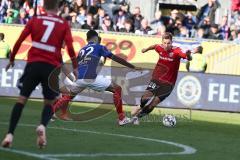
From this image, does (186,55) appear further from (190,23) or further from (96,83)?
(190,23)

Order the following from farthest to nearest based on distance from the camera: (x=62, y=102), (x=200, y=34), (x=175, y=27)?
(x=175, y=27) < (x=200, y=34) < (x=62, y=102)

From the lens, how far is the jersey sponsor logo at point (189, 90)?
22.4m

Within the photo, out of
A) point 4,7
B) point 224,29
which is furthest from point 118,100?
point 224,29

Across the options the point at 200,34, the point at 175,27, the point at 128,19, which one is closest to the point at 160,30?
the point at 175,27

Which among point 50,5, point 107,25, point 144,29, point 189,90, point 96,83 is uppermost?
point 50,5

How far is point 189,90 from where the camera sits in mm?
22547

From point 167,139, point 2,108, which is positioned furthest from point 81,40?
point 167,139

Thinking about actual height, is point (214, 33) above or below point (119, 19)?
below

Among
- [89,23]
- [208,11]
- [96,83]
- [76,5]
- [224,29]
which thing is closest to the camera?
[96,83]

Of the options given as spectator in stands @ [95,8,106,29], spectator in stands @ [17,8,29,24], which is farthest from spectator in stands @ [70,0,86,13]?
spectator in stands @ [17,8,29,24]

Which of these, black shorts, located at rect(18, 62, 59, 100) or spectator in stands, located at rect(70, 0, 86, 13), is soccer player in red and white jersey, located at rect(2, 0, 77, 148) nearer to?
black shorts, located at rect(18, 62, 59, 100)

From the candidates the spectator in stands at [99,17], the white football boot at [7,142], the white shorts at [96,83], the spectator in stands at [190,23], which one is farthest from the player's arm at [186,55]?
the spectator in stands at [190,23]

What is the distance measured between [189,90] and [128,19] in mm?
5866

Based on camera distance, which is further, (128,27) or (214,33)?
(214,33)
